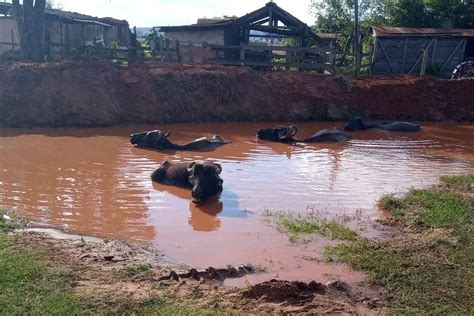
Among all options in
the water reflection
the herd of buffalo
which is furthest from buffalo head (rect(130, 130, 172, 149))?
the water reflection

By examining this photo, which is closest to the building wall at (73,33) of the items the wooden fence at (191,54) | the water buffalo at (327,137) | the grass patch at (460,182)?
the wooden fence at (191,54)

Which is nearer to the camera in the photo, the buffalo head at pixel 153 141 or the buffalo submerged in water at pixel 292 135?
the buffalo head at pixel 153 141

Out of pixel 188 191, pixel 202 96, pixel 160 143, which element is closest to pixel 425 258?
pixel 188 191

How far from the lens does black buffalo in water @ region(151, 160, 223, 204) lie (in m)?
9.43

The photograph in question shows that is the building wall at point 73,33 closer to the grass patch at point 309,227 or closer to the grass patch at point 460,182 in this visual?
the grass patch at point 460,182

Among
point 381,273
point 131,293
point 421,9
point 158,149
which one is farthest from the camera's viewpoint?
point 421,9

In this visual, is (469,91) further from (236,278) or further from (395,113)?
(236,278)

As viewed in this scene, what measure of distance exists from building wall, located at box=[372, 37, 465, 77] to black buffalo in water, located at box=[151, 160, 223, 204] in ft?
64.5

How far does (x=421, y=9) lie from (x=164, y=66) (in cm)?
2101

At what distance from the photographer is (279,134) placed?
16.4m

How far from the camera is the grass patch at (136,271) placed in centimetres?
572

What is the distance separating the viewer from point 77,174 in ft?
36.5

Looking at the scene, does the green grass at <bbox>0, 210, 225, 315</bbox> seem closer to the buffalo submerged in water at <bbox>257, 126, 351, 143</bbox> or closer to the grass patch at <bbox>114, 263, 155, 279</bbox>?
the grass patch at <bbox>114, 263, 155, 279</bbox>

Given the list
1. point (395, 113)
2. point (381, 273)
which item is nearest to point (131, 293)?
point (381, 273)
